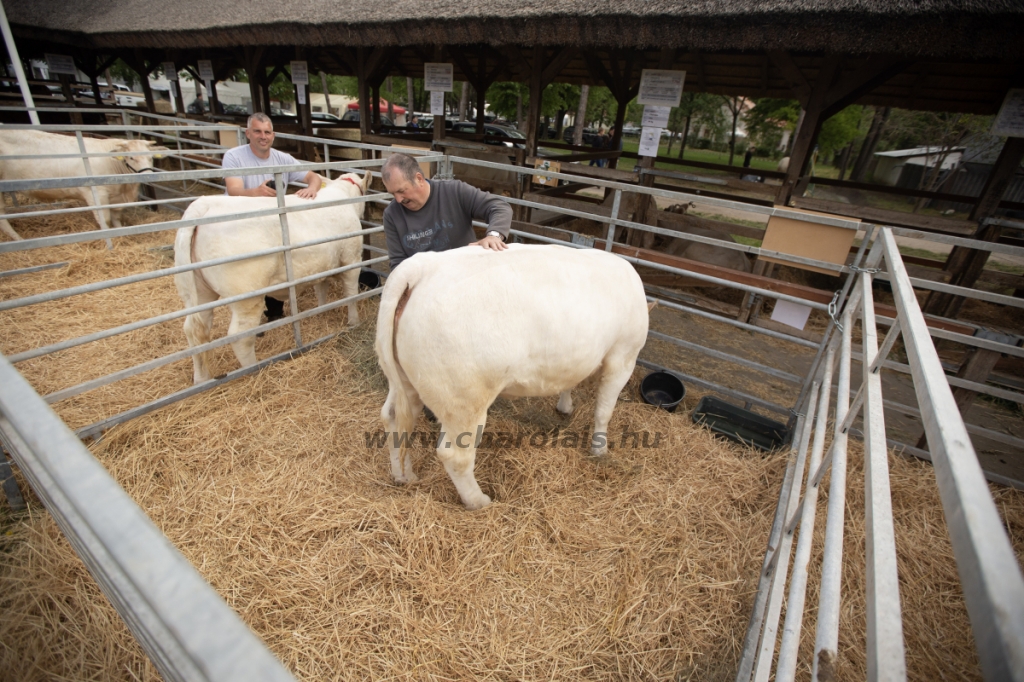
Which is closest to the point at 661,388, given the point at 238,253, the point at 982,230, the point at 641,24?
the point at 238,253

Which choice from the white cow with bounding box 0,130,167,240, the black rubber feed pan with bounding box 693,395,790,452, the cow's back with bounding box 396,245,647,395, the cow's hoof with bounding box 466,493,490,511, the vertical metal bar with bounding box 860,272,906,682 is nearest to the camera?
the vertical metal bar with bounding box 860,272,906,682

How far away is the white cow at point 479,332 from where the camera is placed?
224cm

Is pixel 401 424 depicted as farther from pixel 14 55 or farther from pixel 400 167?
pixel 14 55

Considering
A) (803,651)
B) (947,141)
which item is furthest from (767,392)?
(947,141)

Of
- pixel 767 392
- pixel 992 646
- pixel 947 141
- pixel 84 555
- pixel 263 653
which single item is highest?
pixel 947 141

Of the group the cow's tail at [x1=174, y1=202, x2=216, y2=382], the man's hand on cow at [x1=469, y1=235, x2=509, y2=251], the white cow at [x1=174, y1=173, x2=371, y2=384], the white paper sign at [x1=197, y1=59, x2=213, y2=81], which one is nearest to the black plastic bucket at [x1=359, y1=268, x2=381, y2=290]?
the white cow at [x1=174, y1=173, x2=371, y2=384]

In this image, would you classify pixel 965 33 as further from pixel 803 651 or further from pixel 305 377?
pixel 305 377

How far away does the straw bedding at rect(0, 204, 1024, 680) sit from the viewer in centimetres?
201

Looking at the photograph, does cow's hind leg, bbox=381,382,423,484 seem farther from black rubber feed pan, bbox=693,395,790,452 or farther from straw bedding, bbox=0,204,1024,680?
black rubber feed pan, bbox=693,395,790,452

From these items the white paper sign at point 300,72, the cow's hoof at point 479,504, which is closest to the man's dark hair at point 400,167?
the cow's hoof at point 479,504

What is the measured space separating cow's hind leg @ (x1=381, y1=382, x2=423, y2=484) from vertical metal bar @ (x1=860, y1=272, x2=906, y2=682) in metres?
2.05

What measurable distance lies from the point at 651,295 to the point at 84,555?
19.7 ft

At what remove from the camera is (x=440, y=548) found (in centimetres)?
241

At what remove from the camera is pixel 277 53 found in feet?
34.9
